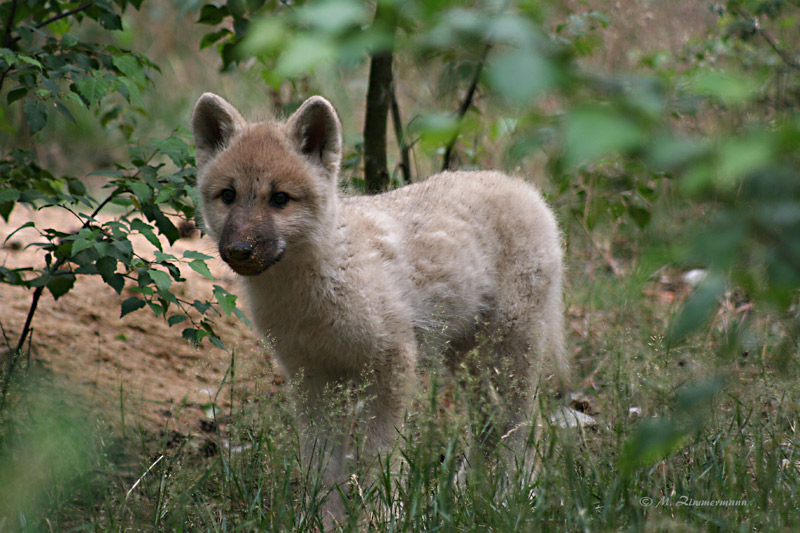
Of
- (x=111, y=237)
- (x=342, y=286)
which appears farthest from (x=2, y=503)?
(x=342, y=286)

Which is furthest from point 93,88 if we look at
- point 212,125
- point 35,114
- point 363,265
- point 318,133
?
point 363,265

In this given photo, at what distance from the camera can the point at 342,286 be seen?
346cm

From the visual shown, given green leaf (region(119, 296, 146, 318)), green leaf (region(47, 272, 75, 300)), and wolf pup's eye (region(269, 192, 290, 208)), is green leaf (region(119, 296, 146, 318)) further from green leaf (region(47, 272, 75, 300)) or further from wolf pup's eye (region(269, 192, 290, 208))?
wolf pup's eye (region(269, 192, 290, 208))

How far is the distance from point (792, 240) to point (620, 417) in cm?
185

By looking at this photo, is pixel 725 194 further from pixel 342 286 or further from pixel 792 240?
pixel 342 286

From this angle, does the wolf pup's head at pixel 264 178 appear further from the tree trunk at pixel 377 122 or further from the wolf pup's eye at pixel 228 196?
the tree trunk at pixel 377 122

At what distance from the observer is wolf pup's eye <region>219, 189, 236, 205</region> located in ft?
11.2

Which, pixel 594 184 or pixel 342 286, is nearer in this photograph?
pixel 342 286

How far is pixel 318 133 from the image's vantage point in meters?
3.65

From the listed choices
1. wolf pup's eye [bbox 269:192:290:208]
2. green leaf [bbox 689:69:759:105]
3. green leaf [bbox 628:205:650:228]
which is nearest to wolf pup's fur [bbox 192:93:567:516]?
wolf pup's eye [bbox 269:192:290:208]

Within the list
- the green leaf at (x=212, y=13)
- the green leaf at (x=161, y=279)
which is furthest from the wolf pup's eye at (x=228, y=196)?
the green leaf at (x=212, y=13)

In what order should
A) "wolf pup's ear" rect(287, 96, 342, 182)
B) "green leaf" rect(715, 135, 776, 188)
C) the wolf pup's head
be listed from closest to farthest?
"green leaf" rect(715, 135, 776, 188)
the wolf pup's head
"wolf pup's ear" rect(287, 96, 342, 182)

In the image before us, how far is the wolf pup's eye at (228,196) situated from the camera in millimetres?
3402

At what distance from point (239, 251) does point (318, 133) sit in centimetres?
88
